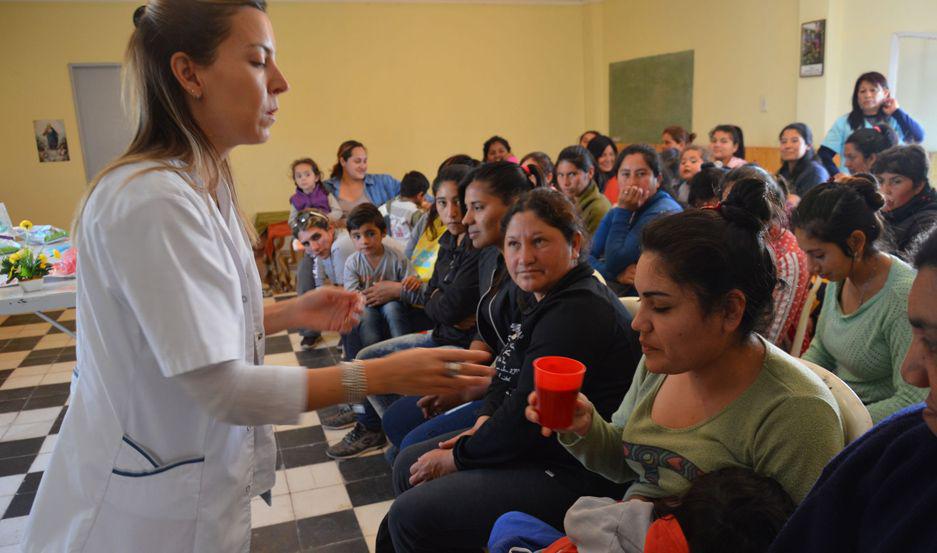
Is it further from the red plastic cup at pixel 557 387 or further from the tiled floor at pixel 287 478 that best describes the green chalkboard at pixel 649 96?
the red plastic cup at pixel 557 387

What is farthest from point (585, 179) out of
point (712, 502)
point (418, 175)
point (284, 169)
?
point (284, 169)

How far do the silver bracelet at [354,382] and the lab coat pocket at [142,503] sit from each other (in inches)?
12.0

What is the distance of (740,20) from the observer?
6.51 meters

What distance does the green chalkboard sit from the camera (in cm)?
738

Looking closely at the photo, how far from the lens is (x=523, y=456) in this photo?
178cm

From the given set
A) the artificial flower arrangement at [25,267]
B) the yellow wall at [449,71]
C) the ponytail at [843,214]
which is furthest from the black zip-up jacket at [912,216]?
the artificial flower arrangement at [25,267]

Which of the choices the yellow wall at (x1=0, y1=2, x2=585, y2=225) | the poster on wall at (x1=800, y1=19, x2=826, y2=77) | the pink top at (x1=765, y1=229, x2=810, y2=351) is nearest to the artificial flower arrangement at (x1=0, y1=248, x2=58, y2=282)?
the pink top at (x1=765, y1=229, x2=810, y2=351)

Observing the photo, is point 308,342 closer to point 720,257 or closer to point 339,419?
point 339,419

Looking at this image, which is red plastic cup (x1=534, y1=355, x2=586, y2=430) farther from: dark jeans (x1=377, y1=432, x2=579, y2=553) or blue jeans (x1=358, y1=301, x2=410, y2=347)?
blue jeans (x1=358, y1=301, x2=410, y2=347)

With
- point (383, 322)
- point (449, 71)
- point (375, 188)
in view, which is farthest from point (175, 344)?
point (449, 71)

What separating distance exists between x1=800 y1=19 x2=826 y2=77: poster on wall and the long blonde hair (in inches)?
225

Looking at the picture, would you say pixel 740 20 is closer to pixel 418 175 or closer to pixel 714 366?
pixel 418 175

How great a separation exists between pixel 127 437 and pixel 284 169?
742 cm

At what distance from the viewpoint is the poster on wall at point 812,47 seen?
562 cm
